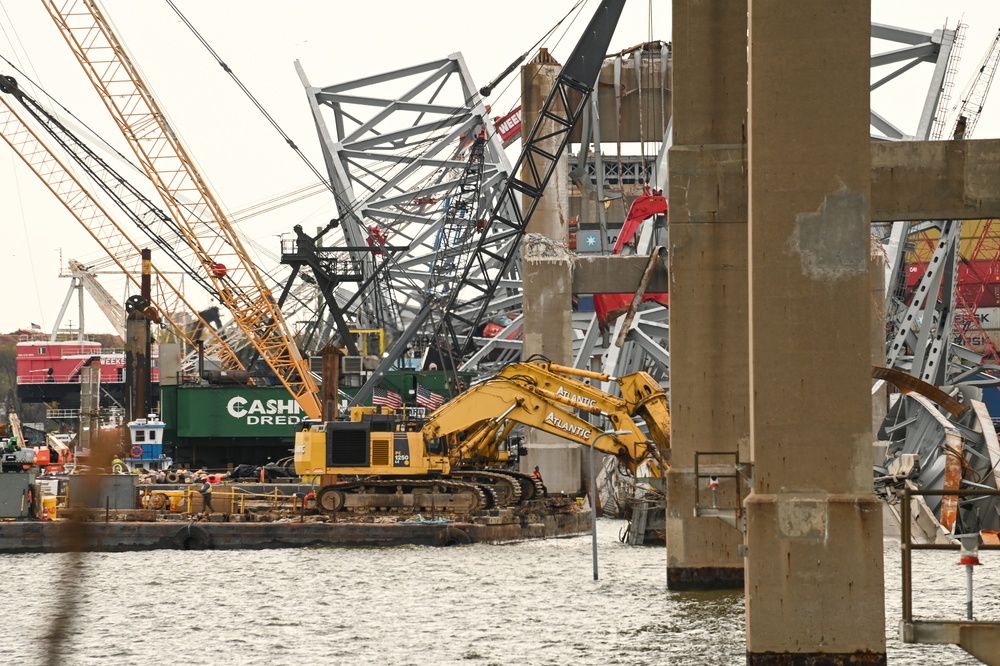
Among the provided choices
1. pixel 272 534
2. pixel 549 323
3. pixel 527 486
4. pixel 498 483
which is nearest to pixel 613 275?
pixel 549 323

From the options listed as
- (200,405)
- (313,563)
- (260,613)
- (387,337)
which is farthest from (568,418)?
(387,337)

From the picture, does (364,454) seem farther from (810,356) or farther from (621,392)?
(810,356)

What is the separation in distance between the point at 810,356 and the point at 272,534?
102 feet

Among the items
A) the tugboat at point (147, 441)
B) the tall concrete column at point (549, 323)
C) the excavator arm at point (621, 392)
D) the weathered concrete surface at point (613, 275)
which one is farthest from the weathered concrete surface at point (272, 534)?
the tugboat at point (147, 441)

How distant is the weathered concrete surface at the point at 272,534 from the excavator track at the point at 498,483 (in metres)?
1.29

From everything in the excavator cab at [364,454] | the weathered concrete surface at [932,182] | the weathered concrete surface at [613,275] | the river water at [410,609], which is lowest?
the river water at [410,609]

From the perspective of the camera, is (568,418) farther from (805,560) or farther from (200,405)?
(200,405)

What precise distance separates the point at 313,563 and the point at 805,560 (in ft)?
82.5

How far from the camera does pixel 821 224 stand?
691 inches

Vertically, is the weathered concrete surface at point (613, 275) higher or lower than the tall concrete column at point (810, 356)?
higher

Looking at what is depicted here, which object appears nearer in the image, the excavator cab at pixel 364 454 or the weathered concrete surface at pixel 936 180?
the weathered concrete surface at pixel 936 180

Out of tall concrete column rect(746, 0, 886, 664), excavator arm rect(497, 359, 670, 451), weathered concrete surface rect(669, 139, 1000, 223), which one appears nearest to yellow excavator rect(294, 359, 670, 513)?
excavator arm rect(497, 359, 670, 451)

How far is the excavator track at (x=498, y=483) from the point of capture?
48.8 m

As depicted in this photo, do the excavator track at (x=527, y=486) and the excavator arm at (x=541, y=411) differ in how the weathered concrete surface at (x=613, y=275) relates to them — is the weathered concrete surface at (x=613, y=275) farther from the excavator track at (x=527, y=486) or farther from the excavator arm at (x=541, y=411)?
the excavator track at (x=527, y=486)
